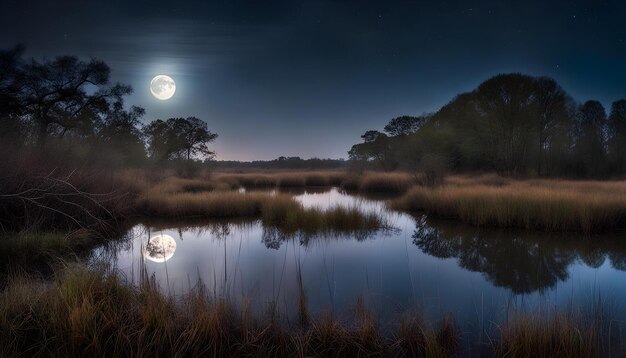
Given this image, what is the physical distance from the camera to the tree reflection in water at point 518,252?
5.35m

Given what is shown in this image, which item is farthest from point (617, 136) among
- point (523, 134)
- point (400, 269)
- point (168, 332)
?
point (168, 332)

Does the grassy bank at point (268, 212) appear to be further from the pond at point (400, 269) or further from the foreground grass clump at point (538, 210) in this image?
the foreground grass clump at point (538, 210)

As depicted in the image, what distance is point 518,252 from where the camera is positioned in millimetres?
6793

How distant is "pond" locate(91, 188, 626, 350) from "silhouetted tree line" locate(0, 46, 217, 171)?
5.14 meters

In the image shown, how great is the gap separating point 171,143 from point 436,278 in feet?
99.1

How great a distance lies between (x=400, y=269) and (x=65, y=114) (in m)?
20.0

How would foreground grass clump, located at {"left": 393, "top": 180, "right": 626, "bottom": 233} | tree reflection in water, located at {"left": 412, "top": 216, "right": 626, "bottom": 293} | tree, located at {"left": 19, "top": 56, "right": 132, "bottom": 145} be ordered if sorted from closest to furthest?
tree reflection in water, located at {"left": 412, "top": 216, "right": 626, "bottom": 293}
foreground grass clump, located at {"left": 393, "top": 180, "right": 626, "bottom": 233}
tree, located at {"left": 19, "top": 56, "right": 132, "bottom": 145}

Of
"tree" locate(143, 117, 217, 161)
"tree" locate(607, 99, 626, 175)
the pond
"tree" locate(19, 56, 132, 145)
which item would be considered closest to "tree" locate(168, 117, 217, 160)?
"tree" locate(143, 117, 217, 161)

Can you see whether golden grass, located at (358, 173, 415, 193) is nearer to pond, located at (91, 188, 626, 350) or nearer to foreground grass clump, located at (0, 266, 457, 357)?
pond, located at (91, 188, 626, 350)

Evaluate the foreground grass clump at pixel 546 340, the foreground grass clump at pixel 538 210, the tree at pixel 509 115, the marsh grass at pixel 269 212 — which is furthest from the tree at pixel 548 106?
the foreground grass clump at pixel 546 340

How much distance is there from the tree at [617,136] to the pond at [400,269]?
81.0 ft


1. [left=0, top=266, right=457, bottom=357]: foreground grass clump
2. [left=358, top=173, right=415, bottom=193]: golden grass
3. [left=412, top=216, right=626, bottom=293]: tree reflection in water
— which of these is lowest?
[left=412, top=216, right=626, bottom=293]: tree reflection in water

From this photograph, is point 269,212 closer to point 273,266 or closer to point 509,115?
point 273,266

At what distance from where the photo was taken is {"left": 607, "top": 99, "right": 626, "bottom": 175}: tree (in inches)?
1008
